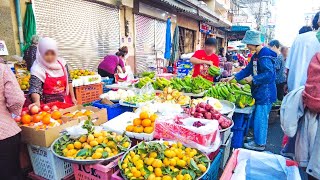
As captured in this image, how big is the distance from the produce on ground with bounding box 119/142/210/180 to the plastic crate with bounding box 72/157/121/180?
105 mm

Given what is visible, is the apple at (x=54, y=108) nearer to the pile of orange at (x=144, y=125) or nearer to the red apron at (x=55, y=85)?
the red apron at (x=55, y=85)

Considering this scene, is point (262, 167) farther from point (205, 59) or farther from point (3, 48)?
point (3, 48)

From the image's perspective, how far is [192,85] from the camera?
4.48 meters

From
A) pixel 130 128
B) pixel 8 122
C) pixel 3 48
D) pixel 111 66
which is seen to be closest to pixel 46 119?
pixel 8 122

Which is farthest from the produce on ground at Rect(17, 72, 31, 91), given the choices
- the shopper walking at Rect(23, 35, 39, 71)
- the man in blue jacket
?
the man in blue jacket

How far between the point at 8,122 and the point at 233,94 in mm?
3597

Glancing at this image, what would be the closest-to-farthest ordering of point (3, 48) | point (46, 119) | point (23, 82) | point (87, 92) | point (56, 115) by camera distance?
point (46, 119), point (56, 115), point (23, 82), point (3, 48), point (87, 92)

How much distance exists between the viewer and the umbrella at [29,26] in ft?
16.3

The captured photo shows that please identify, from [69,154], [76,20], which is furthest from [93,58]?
[69,154]

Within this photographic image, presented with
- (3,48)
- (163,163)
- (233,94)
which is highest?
(3,48)

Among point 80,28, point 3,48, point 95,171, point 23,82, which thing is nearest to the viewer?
point 95,171

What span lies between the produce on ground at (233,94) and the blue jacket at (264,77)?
0.52ft

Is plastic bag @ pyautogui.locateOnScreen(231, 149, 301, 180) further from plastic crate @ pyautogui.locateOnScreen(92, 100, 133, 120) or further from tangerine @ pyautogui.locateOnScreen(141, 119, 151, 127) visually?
A: plastic crate @ pyautogui.locateOnScreen(92, 100, 133, 120)

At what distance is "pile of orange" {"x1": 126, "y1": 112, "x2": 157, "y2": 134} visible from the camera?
241cm
